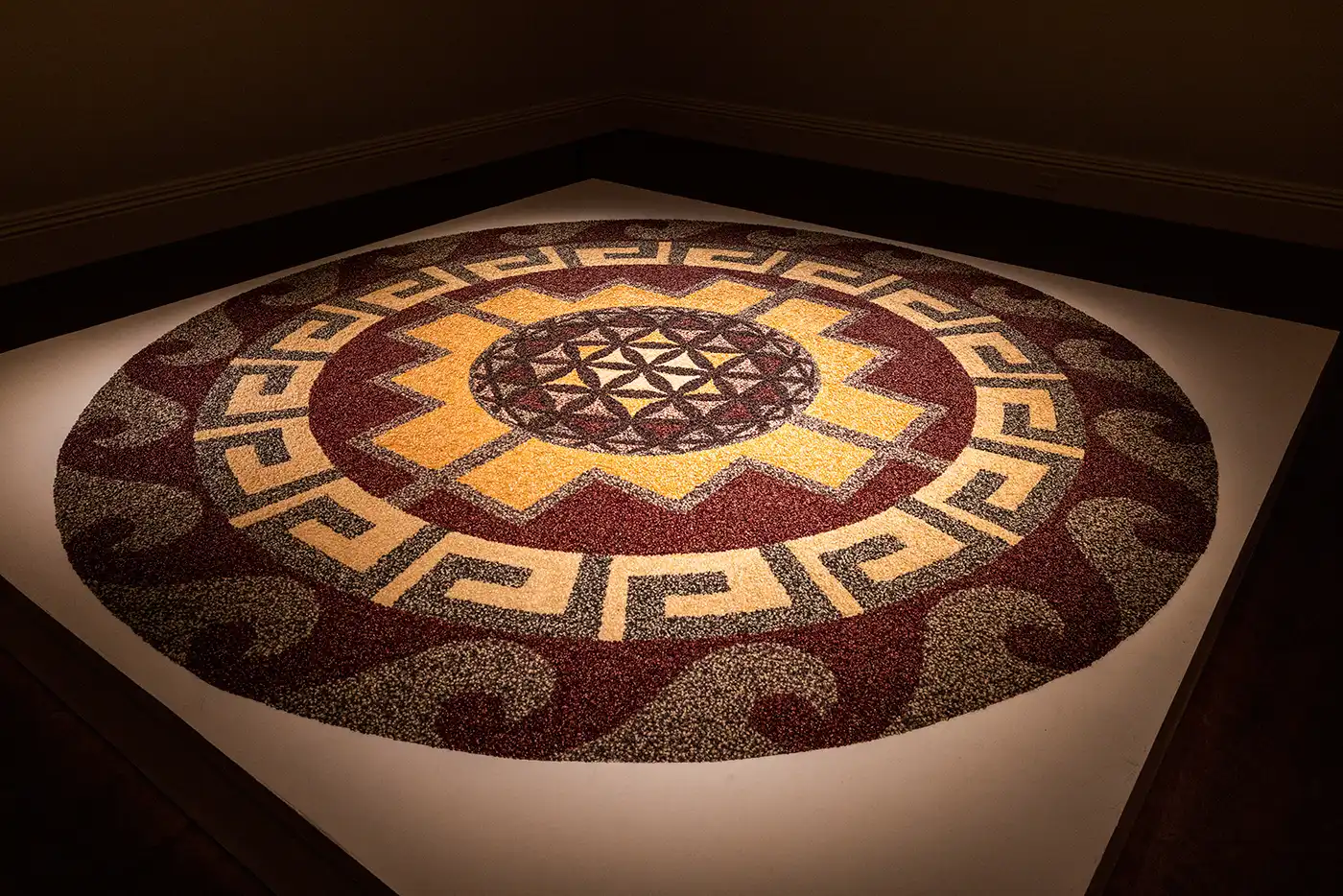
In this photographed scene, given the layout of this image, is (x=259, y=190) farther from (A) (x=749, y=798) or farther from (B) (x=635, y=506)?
(A) (x=749, y=798)

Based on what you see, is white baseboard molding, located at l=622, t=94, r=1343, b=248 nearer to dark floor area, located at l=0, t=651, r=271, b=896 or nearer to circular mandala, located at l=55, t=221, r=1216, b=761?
circular mandala, located at l=55, t=221, r=1216, b=761

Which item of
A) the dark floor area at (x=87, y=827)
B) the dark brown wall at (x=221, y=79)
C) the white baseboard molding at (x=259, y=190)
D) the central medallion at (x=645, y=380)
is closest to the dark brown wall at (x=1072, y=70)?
the white baseboard molding at (x=259, y=190)

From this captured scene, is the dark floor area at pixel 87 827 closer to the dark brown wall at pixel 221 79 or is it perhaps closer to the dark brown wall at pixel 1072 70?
the dark brown wall at pixel 221 79

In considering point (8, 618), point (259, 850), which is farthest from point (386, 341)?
point (259, 850)

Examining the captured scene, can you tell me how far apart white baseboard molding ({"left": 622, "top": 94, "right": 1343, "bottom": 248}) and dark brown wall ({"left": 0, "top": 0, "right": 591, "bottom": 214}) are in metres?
0.99

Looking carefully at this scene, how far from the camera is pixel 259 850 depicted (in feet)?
3.94

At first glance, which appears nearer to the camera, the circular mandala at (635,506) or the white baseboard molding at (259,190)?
the circular mandala at (635,506)

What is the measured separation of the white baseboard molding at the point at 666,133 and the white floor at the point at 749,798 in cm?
209

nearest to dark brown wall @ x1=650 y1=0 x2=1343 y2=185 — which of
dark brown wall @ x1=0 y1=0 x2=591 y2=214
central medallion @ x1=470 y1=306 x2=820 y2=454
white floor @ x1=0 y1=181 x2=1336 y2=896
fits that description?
dark brown wall @ x1=0 y1=0 x2=591 y2=214

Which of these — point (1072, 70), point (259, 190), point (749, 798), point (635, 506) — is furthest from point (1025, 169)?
point (749, 798)

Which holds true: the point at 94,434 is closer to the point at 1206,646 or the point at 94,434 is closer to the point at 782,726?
the point at 782,726

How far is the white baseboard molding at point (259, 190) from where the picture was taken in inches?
126

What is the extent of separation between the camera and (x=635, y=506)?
1921 millimetres

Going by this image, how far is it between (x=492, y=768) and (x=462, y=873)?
17cm
